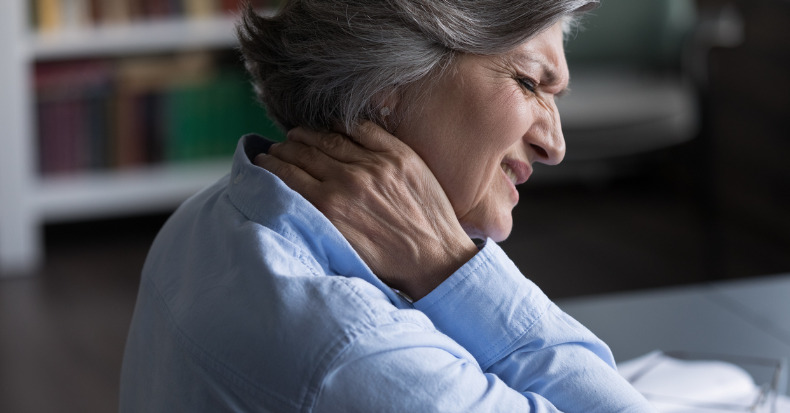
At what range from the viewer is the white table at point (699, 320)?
4.31 feet

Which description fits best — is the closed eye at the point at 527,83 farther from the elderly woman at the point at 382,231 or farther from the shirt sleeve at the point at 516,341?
the shirt sleeve at the point at 516,341

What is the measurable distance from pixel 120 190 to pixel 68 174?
180 millimetres

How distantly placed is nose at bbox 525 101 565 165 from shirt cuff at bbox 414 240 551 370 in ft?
0.52

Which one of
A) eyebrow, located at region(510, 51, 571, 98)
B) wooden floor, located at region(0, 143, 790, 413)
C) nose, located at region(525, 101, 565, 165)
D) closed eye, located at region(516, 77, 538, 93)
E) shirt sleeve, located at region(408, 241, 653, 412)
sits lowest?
wooden floor, located at region(0, 143, 790, 413)

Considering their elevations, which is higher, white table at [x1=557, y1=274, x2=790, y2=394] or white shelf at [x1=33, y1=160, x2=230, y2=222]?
white table at [x1=557, y1=274, x2=790, y2=394]

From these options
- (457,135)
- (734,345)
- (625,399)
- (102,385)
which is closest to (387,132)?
(457,135)

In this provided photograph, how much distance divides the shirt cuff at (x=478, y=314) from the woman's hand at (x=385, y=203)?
0.09 feet

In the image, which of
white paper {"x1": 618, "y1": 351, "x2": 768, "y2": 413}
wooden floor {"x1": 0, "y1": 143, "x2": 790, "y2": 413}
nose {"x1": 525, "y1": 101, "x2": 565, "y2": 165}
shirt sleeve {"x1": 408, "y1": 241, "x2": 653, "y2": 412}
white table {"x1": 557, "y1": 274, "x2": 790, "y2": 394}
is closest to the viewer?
shirt sleeve {"x1": 408, "y1": 241, "x2": 653, "y2": 412}

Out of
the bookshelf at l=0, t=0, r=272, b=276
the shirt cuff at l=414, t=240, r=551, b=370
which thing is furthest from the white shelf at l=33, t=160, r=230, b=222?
the shirt cuff at l=414, t=240, r=551, b=370

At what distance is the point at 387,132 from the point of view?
35.3 inches

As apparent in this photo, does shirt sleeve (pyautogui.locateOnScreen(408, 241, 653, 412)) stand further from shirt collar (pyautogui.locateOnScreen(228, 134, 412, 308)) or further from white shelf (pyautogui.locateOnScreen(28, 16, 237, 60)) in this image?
white shelf (pyautogui.locateOnScreen(28, 16, 237, 60))

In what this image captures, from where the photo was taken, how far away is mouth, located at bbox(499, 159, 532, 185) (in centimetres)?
97

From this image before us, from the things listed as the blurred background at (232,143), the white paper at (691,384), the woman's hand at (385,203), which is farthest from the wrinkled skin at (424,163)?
the blurred background at (232,143)

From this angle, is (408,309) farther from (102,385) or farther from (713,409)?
(102,385)
